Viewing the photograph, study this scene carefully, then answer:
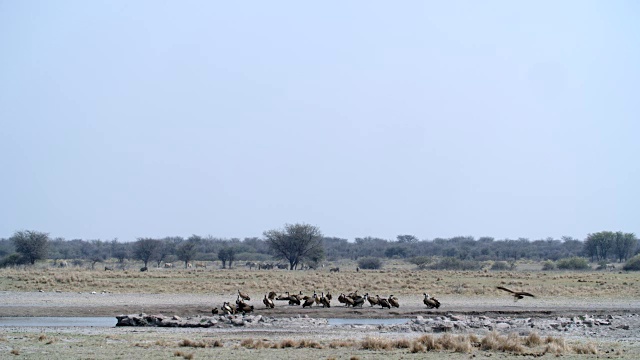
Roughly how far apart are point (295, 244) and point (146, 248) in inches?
814

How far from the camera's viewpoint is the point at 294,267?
305 ft

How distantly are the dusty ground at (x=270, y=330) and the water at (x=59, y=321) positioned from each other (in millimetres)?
1299

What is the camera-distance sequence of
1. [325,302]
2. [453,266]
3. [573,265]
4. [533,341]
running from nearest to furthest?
Answer: [533,341]
[325,302]
[453,266]
[573,265]

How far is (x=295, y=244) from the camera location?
93250 mm

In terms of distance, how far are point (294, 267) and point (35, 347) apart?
229ft

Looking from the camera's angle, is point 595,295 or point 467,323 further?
point 595,295

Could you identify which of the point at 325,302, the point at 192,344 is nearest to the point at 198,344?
the point at 192,344

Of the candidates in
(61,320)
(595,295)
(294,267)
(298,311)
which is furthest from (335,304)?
(294,267)

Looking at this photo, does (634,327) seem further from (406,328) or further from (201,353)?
(201,353)

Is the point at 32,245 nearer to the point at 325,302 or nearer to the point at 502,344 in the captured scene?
the point at 325,302

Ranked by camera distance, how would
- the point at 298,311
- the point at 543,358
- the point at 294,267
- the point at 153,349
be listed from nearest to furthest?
the point at 543,358 < the point at 153,349 < the point at 298,311 < the point at 294,267

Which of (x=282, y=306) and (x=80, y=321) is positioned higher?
(x=282, y=306)

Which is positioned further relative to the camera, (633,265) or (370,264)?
(370,264)

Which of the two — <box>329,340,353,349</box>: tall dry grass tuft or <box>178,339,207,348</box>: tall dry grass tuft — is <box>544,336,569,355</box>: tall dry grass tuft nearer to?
<box>329,340,353,349</box>: tall dry grass tuft
